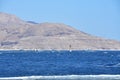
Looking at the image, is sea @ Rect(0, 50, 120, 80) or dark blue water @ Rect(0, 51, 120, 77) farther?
dark blue water @ Rect(0, 51, 120, 77)

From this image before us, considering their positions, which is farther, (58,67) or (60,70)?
(58,67)

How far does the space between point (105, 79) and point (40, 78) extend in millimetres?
3703

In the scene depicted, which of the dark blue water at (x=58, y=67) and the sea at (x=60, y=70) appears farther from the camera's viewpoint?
the dark blue water at (x=58, y=67)

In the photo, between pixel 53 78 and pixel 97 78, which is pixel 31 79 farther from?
pixel 97 78

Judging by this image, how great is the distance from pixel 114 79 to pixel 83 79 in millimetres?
1737

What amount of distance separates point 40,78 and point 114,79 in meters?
4.19

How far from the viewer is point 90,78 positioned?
26.5m

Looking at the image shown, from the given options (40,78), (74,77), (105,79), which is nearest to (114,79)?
(105,79)

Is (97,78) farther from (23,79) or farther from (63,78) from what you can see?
(23,79)

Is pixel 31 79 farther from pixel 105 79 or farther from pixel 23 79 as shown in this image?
pixel 105 79

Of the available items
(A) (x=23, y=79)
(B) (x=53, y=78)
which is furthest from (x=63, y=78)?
(A) (x=23, y=79)

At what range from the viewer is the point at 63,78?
27.0m

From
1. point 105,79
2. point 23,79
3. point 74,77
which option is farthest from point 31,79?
point 105,79

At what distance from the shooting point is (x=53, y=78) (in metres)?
27.2
